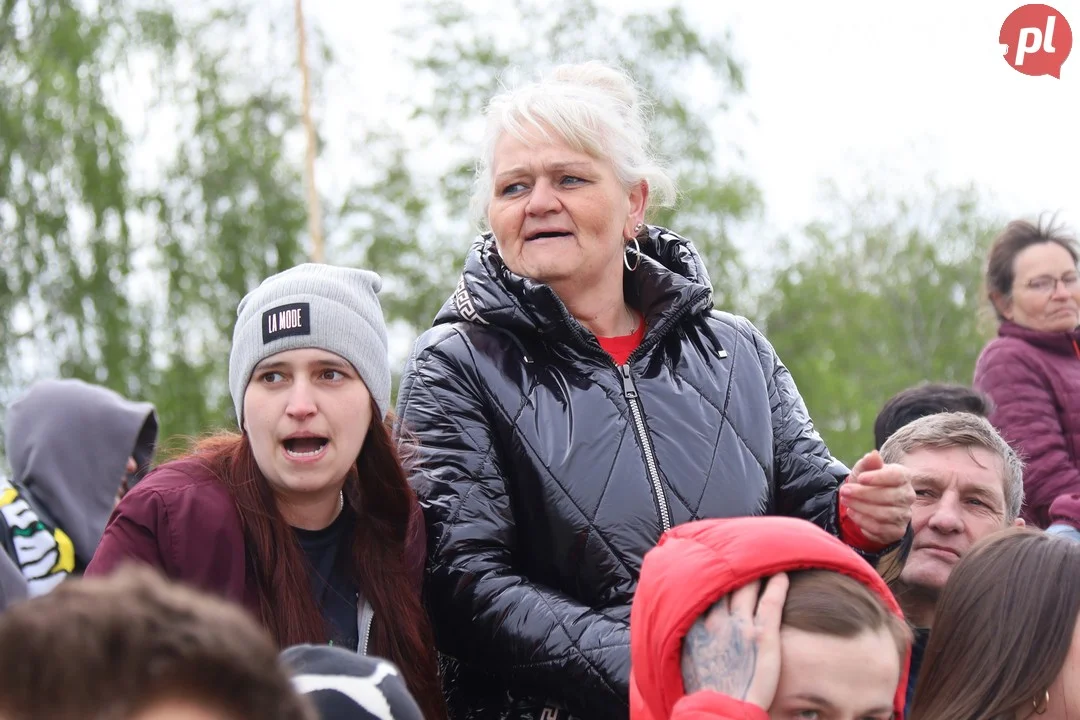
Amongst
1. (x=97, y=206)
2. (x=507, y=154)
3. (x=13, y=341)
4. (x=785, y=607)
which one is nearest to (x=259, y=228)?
(x=97, y=206)

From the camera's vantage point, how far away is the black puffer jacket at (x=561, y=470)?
2.82m

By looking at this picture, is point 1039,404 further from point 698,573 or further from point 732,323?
point 698,573

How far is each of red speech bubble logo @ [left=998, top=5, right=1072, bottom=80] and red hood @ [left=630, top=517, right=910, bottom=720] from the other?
374cm

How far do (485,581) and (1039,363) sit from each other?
2935 mm

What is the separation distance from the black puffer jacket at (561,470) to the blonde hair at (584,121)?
1.00ft

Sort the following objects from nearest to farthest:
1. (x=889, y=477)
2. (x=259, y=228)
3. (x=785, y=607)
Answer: (x=785, y=607), (x=889, y=477), (x=259, y=228)

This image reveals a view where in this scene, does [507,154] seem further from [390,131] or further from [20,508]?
[390,131]

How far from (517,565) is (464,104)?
18212 millimetres

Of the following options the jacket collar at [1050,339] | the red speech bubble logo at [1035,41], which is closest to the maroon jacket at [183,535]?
the jacket collar at [1050,339]

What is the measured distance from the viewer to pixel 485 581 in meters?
2.87

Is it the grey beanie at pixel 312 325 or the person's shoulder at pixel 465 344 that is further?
the person's shoulder at pixel 465 344

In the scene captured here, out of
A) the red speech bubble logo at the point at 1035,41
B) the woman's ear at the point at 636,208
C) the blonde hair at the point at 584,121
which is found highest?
the red speech bubble logo at the point at 1035,41

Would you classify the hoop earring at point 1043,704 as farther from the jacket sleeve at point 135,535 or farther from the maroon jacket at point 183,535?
the jacket sleeve at point 135,535

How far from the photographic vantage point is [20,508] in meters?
4.61
